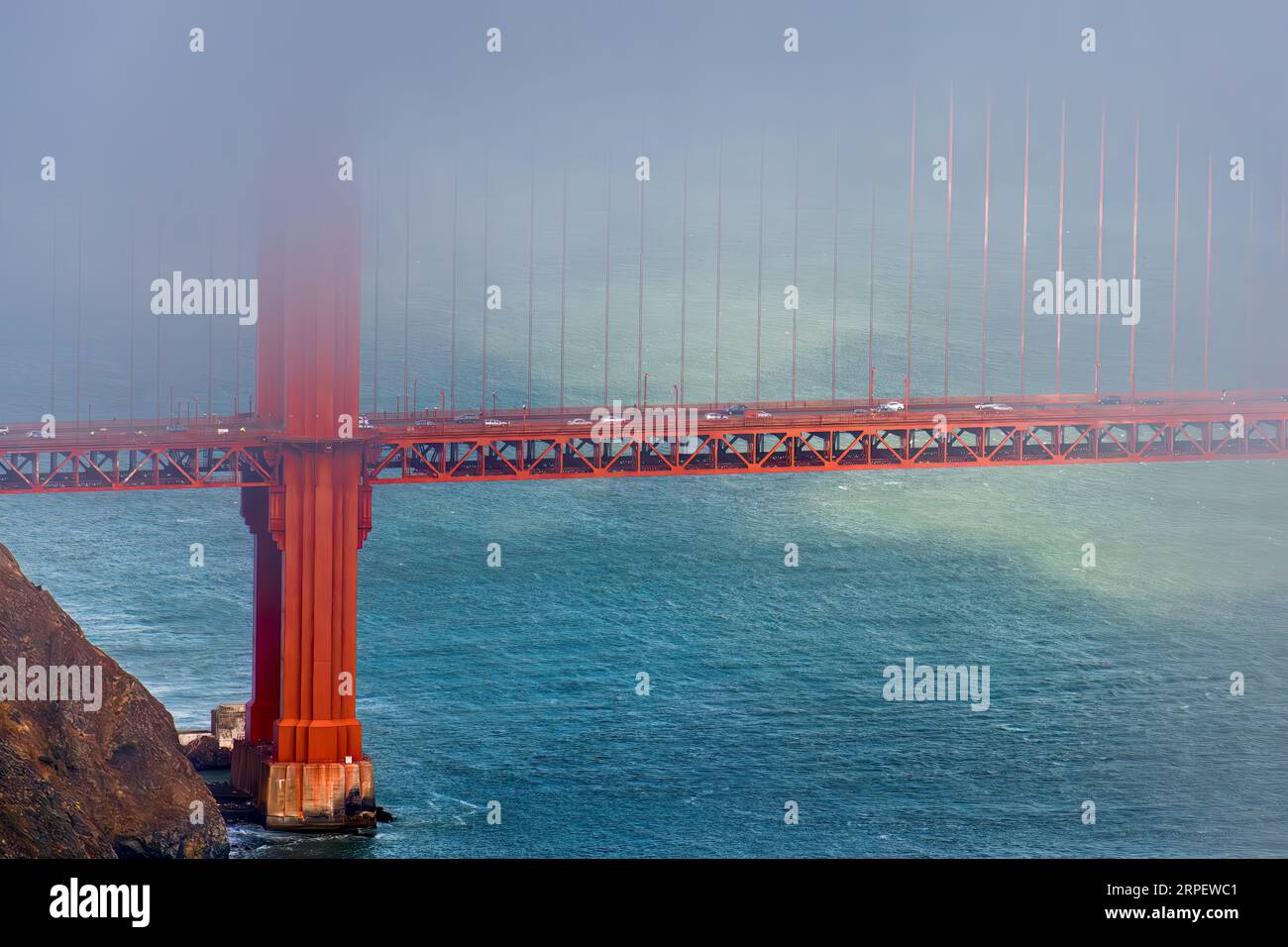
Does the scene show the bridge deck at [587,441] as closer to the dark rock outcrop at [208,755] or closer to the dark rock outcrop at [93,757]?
the dark rock outcrop at [93,757]

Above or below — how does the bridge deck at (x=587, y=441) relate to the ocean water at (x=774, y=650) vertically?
above

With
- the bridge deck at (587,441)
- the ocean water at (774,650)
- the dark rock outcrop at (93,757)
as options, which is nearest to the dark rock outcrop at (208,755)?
the ocean water at (774,650)

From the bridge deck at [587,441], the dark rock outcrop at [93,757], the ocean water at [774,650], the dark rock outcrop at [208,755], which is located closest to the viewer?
the dark rock outcrop at [93,757]

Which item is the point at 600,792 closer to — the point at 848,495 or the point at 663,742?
the point at 663,742

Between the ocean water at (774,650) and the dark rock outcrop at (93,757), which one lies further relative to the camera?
the ocean water at (774,650)

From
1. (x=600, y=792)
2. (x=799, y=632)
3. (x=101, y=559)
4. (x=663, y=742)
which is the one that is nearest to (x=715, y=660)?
(x=799, y=632)
